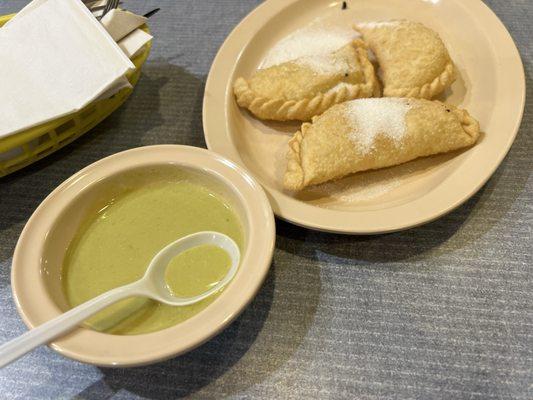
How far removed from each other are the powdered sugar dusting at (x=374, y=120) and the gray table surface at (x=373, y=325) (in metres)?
0.24

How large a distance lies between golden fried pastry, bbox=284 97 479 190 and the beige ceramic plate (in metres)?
0.04

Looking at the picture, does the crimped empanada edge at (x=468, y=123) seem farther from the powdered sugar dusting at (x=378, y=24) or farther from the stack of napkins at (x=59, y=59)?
the stack of napkins at (x=59, y=59)

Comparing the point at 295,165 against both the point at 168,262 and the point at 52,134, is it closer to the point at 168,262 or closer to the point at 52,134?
the point at 168,262

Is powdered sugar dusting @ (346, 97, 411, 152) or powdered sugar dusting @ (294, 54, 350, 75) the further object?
powdered sugar dusting @ (294, 54, 350, 75)

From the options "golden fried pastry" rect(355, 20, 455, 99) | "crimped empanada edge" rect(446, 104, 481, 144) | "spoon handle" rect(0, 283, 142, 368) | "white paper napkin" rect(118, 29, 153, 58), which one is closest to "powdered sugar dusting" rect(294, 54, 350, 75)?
"golden fried pastry" rect(355, 20, 455, 99)

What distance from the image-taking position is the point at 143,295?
75cm

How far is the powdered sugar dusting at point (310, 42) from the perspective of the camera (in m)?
1.33

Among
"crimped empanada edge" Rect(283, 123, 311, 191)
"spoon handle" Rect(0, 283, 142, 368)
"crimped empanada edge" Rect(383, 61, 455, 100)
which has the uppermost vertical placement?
"spoon handle" Rect(0, 283, 142, 368)

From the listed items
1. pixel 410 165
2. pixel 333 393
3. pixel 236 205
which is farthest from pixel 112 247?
pixel 410 165

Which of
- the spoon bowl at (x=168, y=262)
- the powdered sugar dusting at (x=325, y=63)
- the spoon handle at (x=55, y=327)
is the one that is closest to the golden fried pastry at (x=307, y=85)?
the powdered sugar dusting at (x=325, y=63)

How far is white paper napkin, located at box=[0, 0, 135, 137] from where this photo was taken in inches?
39.4

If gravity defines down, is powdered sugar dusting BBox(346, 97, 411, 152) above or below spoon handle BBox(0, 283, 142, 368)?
below

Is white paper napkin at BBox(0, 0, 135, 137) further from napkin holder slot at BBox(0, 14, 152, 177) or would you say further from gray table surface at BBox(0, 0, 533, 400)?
gray table surface at BBox(0, 0, 533, 400)

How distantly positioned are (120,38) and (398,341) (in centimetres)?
100
